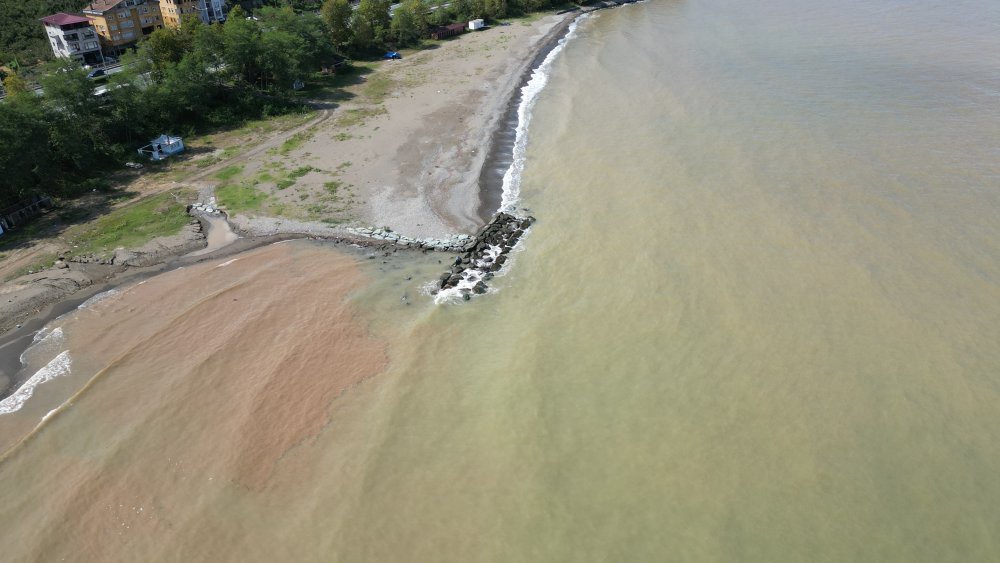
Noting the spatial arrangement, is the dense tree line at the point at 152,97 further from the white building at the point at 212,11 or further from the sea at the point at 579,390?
the white building at the point at 212,11

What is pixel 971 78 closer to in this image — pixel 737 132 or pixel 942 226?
pixel 737 132

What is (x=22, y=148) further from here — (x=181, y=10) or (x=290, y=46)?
(x=181, y=10)

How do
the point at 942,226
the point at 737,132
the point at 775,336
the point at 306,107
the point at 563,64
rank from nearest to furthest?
the point at 775,336 → the point at 942,226 → the point at 737,132 → the point at 306,107 → the point at 563,64

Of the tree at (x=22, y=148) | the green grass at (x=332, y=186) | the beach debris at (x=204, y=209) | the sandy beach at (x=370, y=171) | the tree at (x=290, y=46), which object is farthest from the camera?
the tree at (x=290, y=46)

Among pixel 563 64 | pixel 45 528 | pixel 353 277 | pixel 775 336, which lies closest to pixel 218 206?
pixel 353 277

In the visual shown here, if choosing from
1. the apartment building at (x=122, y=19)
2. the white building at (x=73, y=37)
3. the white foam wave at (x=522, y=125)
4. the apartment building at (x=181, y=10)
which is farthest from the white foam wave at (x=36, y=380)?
the apartment building at (x=181, y=10)

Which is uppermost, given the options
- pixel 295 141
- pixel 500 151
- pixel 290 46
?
pixel 290 46

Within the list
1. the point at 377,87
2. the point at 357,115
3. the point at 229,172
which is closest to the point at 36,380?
the point at 229,172
